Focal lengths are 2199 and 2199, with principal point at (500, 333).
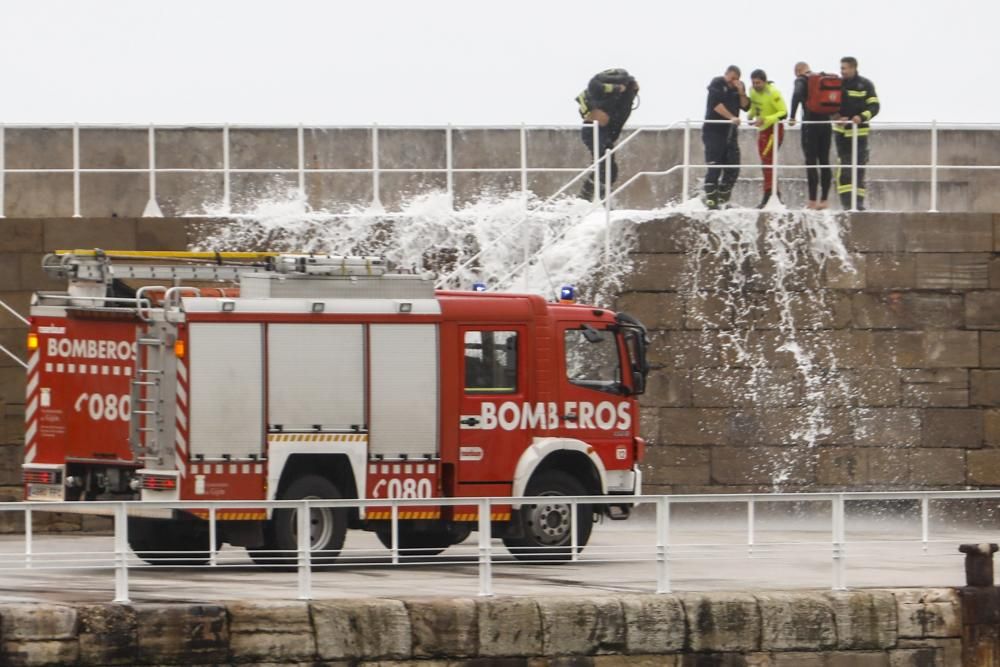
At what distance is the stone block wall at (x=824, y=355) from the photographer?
23391 millimetres

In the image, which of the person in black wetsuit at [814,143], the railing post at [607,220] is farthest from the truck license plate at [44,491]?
the person in black wetsuit at [814,143]

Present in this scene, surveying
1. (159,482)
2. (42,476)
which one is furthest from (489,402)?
(42,476)

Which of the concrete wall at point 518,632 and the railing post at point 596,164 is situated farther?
the railing post at point 596,164

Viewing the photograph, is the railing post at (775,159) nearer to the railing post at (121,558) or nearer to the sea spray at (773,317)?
the sea spray at (773,317)

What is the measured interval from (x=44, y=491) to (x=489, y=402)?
382 centimetres

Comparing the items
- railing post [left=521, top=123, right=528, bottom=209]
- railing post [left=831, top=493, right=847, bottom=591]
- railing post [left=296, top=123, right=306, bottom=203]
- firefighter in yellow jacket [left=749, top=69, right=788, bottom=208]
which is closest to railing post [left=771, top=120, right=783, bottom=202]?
firefighter in yellow jacket [left=749, top=69, right=788, bottom=208]

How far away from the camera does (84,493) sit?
18.5m

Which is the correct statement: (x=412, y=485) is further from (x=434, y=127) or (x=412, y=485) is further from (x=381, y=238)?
(x=434, y=127)

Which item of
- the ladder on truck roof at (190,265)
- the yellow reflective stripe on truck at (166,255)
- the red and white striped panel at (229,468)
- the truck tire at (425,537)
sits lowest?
the truck tire at (425,537)

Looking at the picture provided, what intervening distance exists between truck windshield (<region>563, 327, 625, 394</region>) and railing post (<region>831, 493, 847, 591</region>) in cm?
389

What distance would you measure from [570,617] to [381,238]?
10.1m

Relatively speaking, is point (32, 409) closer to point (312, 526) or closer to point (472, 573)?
point (312, 526)

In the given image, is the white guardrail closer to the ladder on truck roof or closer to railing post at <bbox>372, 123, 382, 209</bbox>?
the ladder on truck roof

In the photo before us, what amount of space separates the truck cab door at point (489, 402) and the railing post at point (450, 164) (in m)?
5.81
